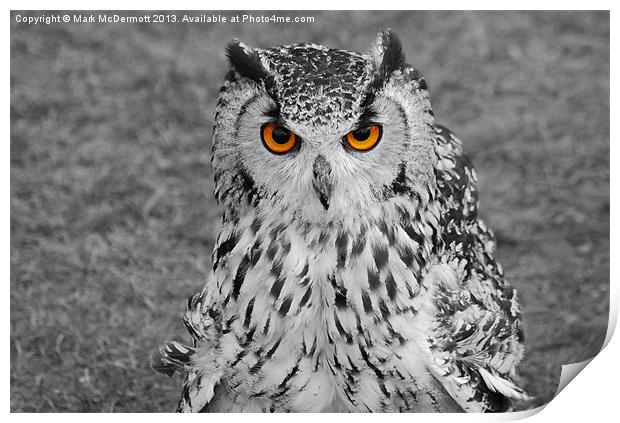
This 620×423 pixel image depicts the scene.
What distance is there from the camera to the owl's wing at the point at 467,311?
1.54 m

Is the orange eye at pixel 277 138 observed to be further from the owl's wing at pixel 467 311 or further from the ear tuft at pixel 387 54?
the owl's wing at pixel 467 311

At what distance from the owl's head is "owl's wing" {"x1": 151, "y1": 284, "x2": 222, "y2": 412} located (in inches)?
9.2

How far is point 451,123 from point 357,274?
125 cm

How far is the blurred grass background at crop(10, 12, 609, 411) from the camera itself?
2.01 meters

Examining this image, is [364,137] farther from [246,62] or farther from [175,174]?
[175,174]

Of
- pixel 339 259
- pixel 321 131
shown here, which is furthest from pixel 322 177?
pixel 339 259

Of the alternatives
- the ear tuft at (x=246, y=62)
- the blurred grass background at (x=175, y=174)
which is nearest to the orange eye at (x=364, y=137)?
the ear tuft at (x=246, y=62)

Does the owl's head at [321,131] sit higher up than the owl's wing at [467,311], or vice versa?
the owl's head at [321,131]

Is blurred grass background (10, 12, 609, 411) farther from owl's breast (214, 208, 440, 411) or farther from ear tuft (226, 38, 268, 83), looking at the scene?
ear tuft (226, 38, 268, 83)

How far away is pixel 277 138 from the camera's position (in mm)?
1348

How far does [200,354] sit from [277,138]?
1.54ft

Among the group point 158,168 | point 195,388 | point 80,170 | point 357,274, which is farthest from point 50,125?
point 357,274

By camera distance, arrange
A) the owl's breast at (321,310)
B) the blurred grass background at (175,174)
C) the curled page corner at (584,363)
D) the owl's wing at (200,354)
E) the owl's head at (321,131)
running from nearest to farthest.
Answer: the owl's head at (321,131) < the owl's breast at (321,310) < the owl's wing at (200,354) < the curled page corner at (584,363) < the blurred grass background at (175,174)

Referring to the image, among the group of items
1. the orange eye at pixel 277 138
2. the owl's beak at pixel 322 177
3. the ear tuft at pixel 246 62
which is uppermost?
the ear tuft at pixel 246 62
